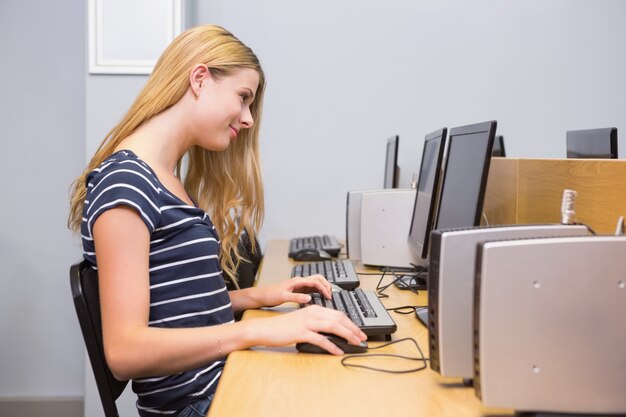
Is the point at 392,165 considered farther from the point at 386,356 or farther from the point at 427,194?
the point at 386,356

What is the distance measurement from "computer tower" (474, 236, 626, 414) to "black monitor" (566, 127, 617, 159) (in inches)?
50.3

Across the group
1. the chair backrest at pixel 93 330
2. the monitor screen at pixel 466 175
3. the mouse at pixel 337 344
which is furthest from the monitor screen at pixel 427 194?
the chair backrest at pixel 93 330

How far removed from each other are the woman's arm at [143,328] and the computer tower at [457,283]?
9.2 inches

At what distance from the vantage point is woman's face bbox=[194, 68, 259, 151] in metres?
1.38

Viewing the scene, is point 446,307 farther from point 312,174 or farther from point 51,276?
point 51,276

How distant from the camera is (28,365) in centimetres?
290

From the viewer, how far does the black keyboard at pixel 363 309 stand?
4.17 ft

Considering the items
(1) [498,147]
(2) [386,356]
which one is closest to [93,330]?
(2) [386,356]

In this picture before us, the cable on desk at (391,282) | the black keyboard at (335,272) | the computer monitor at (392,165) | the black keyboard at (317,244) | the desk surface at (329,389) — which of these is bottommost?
the desk surface at (329,389)

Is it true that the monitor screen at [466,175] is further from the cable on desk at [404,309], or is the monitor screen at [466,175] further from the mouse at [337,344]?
the mouse at [337,344]

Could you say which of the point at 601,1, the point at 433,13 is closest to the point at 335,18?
the point at 433,13

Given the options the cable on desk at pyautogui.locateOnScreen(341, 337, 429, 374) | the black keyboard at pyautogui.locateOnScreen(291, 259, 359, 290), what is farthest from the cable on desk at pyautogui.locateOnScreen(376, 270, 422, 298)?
the cable on desk at pyautogui.locateOnScreen(341, 337, 429, 374)

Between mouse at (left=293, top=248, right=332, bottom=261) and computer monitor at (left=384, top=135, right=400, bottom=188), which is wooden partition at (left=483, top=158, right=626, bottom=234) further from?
mouse at (left=293, top=248, right=332, bottom=261)

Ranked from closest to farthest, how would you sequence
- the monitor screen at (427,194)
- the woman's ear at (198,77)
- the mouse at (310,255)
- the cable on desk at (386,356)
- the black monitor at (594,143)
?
the cable on desk at (386,356) < the woman's ear at (198,77) < the monitor screen at (427,194) < the black monitor at (594,143) < the mouse at (310,255)
